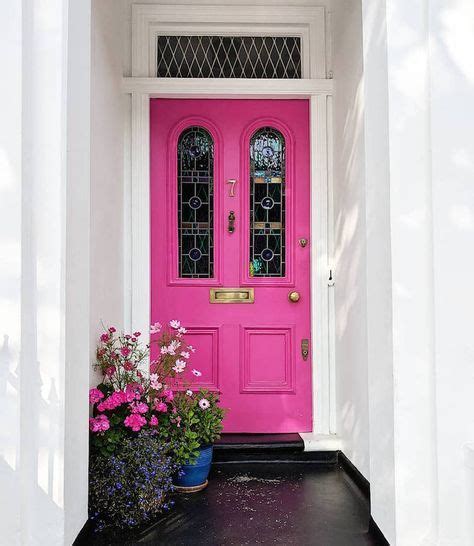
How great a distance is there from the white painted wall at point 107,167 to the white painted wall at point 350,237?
1.30 m

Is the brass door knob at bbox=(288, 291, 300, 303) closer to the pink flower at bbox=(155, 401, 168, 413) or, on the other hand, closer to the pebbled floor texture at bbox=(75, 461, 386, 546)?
the pebbled floor texture at bbox=(75, 461, 386, 546)

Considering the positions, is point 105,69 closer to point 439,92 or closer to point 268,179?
point 268,179

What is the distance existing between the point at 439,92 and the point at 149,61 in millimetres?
2054

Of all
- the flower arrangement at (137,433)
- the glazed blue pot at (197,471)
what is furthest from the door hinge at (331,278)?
the glazed blue pot at (197,471)

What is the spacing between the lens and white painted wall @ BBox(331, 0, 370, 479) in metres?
3.11

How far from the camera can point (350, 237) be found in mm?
3363

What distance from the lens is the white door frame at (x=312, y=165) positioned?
371 cm

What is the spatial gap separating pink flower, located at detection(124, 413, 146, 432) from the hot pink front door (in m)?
0.95

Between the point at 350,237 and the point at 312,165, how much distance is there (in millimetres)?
647

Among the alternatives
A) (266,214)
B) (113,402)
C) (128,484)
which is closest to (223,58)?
(266,214)

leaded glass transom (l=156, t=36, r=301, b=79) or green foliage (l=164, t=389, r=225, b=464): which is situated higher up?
leaded glass transom (l=156, t=36, r=301, b=79)

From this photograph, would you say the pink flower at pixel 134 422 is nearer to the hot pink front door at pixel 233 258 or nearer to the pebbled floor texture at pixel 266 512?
the pebbled floor texture at pixel 266 512

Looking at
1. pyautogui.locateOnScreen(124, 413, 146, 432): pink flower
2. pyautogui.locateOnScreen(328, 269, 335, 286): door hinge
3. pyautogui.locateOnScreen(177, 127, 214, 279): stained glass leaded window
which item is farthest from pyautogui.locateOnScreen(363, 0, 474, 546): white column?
pyautogui.locateOnScreen(177, 127, 214, 279): stained glass leaded window

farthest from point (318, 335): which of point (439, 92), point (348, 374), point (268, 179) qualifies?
point (439, 92)
